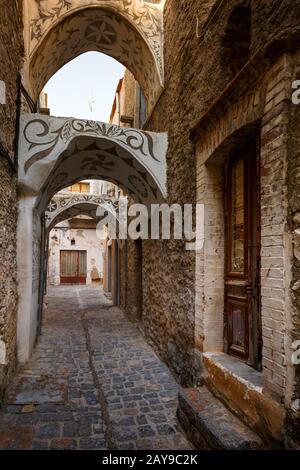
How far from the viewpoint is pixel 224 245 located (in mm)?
3146

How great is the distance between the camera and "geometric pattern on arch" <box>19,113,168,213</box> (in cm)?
414

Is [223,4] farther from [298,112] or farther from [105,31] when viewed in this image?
[105,31]

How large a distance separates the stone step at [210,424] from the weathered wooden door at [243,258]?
46cm

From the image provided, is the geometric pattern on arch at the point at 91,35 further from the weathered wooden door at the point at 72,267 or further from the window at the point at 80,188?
the window at the point at 80,188

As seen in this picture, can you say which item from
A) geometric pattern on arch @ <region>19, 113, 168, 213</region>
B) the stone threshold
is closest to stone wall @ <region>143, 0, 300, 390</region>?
the stone threshold

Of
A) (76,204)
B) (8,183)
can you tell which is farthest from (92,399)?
(76,204)

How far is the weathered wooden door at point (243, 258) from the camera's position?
2.59 meters

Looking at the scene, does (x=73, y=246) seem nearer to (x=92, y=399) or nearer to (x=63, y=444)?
(x=92, y=399)

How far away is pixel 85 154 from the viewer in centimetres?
496

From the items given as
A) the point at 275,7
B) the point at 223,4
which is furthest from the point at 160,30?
the point at 275,7

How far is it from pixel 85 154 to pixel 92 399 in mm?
3532

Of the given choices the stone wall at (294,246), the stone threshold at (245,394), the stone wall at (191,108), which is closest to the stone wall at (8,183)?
the stone wall at (191,108)

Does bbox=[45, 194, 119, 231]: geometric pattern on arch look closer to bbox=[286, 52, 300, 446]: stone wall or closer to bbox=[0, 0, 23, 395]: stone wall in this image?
bbox=[0, 0, 23, 395]: stone wall
